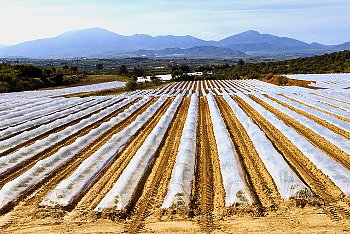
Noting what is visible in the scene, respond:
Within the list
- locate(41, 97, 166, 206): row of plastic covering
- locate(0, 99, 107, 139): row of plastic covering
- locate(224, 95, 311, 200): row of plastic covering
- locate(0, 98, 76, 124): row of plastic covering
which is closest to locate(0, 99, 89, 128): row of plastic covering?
locate(0, 98, 76, 124): row of plastic covering

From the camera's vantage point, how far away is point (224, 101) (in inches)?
965

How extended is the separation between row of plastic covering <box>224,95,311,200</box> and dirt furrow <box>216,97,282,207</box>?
0.41ft

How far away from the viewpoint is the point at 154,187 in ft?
29.9

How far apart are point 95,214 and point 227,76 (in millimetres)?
65336

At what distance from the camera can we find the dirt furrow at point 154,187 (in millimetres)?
7714

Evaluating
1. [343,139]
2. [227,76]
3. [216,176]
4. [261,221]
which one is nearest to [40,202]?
[216,176]

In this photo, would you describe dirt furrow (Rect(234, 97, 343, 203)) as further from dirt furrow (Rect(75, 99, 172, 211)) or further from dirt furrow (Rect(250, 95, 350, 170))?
dirt furrow (Rect(75, 99, 172, 211))

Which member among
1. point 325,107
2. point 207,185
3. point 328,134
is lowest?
point 207,185

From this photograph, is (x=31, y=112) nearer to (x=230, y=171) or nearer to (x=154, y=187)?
(x=154, y=187)

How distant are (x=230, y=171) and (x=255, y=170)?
823 mm

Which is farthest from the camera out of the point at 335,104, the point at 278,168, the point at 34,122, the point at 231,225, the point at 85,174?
the point at 335,104

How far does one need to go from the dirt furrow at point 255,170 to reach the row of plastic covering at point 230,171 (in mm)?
236

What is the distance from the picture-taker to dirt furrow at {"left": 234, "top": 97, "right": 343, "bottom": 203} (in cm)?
826

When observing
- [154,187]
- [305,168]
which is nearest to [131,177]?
[154,187]
